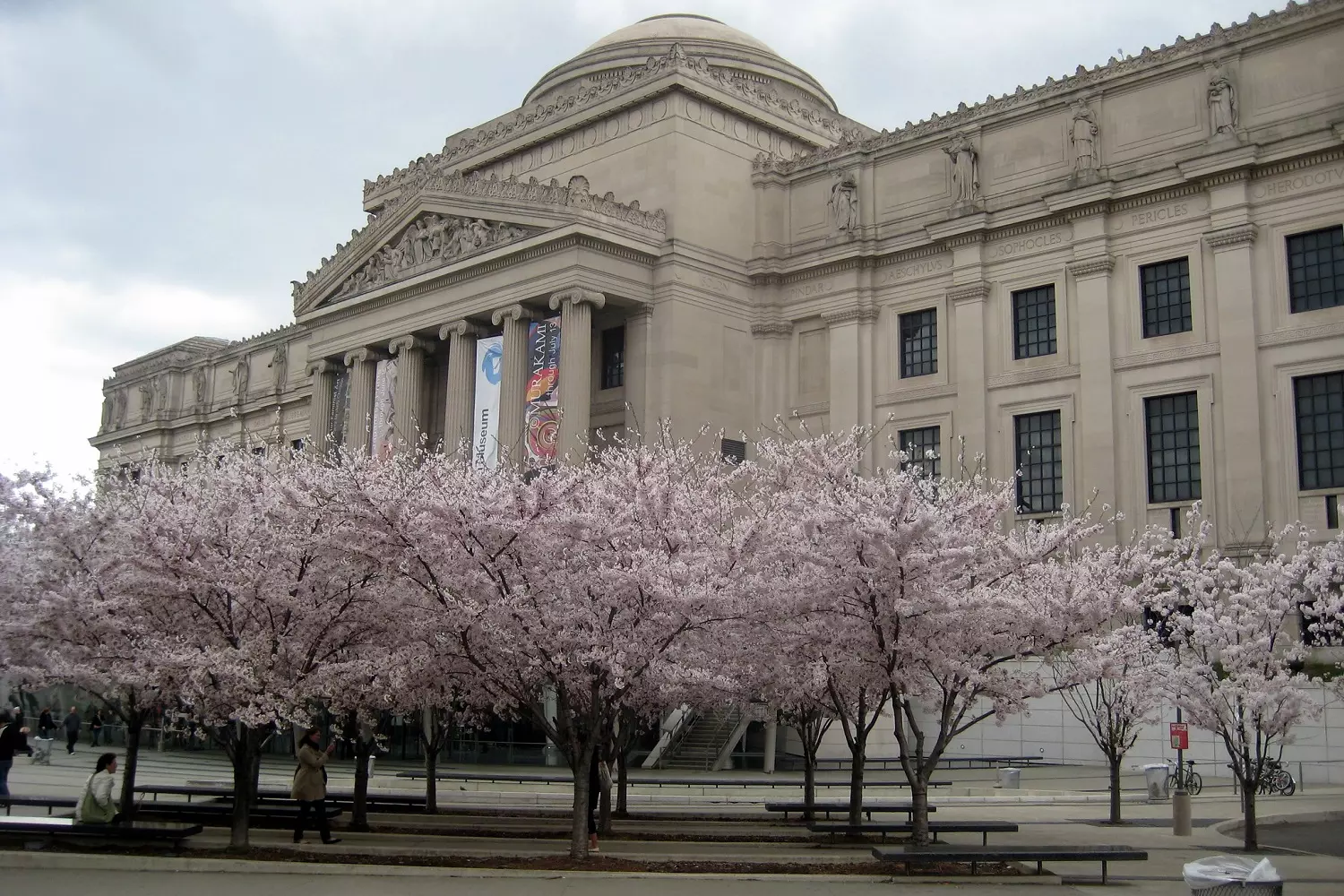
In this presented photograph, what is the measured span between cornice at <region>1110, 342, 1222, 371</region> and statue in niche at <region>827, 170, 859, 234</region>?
12.4 meters

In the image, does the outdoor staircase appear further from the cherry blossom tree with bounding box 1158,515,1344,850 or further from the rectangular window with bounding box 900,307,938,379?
the cherry blossom tree with bounding box 1158,515,1344,850

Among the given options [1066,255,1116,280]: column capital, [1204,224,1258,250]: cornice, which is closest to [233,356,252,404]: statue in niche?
[1066,255,1116,280]: column capital

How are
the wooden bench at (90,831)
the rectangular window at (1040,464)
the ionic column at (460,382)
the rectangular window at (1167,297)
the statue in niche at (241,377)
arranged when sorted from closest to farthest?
the wooden bench at (90,831) → the rectangular window at (1167,297) → the rectangular window at (1040,464) → the ionic column at (460,382) → the statue in niche at (241,377)

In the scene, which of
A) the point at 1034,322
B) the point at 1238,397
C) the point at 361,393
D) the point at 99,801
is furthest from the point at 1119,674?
the point at 361,393

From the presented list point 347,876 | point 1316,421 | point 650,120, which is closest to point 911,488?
point 347,876

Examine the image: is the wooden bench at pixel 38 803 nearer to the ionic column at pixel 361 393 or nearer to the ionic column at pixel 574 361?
the ionic column at pixel 574 361

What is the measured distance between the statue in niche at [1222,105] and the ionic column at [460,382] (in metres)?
28.7

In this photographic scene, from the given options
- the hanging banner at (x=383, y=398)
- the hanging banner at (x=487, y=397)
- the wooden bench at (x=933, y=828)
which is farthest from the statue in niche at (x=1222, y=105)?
the hanging banner at (x=383, y=398)

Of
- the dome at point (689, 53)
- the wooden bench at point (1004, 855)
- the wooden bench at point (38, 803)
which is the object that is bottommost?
the wooden bench at point (38, 803)

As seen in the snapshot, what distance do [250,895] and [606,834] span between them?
864 cm

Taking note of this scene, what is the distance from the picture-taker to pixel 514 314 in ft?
177

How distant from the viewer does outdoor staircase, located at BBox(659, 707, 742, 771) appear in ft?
142

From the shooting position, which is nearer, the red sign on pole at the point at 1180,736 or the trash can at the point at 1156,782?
the red sign on pole at the point at 1180,736

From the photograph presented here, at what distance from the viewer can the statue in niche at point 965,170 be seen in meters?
51.3
